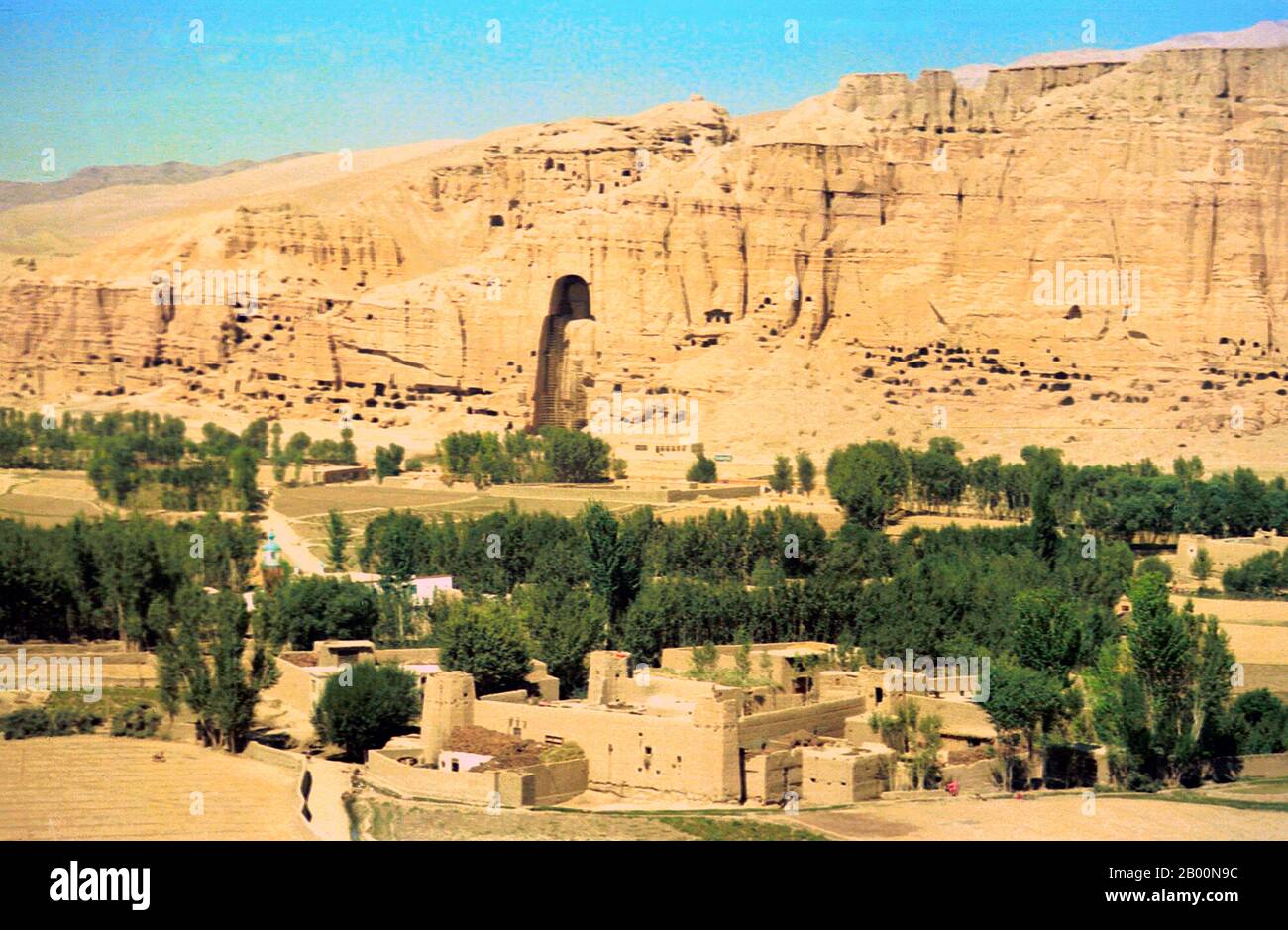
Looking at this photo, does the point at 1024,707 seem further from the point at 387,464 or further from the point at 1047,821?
the point at 387,464

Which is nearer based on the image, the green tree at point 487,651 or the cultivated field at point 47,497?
the green tree at point 487,651

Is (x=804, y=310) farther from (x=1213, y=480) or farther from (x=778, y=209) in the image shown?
(x=1213, y=480)

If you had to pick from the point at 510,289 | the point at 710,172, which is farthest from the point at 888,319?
the point at 510,289

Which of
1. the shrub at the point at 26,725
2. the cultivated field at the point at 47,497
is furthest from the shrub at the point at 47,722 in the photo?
the cultivated field at the point at 47,497

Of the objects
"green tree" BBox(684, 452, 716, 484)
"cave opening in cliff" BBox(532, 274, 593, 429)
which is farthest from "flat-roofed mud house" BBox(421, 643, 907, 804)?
"cave opening in cliff" BBox(532, 274, 593, 429)

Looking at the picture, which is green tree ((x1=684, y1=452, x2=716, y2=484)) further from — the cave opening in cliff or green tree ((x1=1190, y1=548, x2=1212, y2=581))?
green tree ((x1=1190, y1=548, x2=1212, y2=581))

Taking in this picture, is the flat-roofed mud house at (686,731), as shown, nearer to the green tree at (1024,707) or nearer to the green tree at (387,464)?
the green tree at (1024,707)

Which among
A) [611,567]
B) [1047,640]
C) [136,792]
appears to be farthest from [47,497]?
[1047,640]
